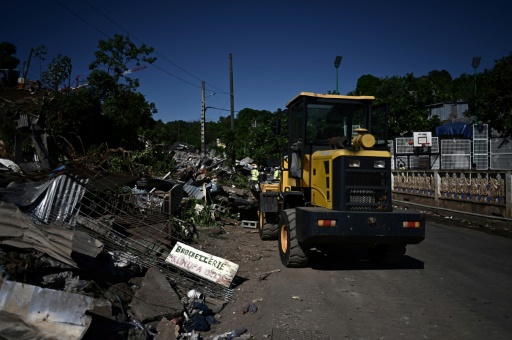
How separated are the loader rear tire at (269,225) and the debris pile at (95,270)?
1689mm

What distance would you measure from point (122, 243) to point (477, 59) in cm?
2823

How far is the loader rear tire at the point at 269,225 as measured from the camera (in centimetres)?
951

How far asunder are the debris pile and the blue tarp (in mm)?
21453

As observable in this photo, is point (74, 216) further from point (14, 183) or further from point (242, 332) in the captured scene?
point (242, 332)

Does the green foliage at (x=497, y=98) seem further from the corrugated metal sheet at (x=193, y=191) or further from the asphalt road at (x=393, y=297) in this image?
the corrugated metal sheet at (x=193, y=191)

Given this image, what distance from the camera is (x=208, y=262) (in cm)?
589

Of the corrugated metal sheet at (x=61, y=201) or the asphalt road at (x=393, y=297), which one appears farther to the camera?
the corrugated metal sheet at (x=61, y=201)

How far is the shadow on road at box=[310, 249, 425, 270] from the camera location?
716cm

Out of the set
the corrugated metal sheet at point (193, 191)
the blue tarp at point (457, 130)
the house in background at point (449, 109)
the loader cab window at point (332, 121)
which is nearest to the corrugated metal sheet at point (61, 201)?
the loader cab window at point (332, 121)

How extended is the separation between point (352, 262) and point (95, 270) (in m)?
4.60

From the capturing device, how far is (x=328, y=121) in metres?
7.71

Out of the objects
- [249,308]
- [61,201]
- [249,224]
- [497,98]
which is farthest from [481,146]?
[61,201]

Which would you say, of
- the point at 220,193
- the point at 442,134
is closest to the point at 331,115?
the point at 220,193

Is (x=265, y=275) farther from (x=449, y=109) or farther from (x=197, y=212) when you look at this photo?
(x=449, y=109)
